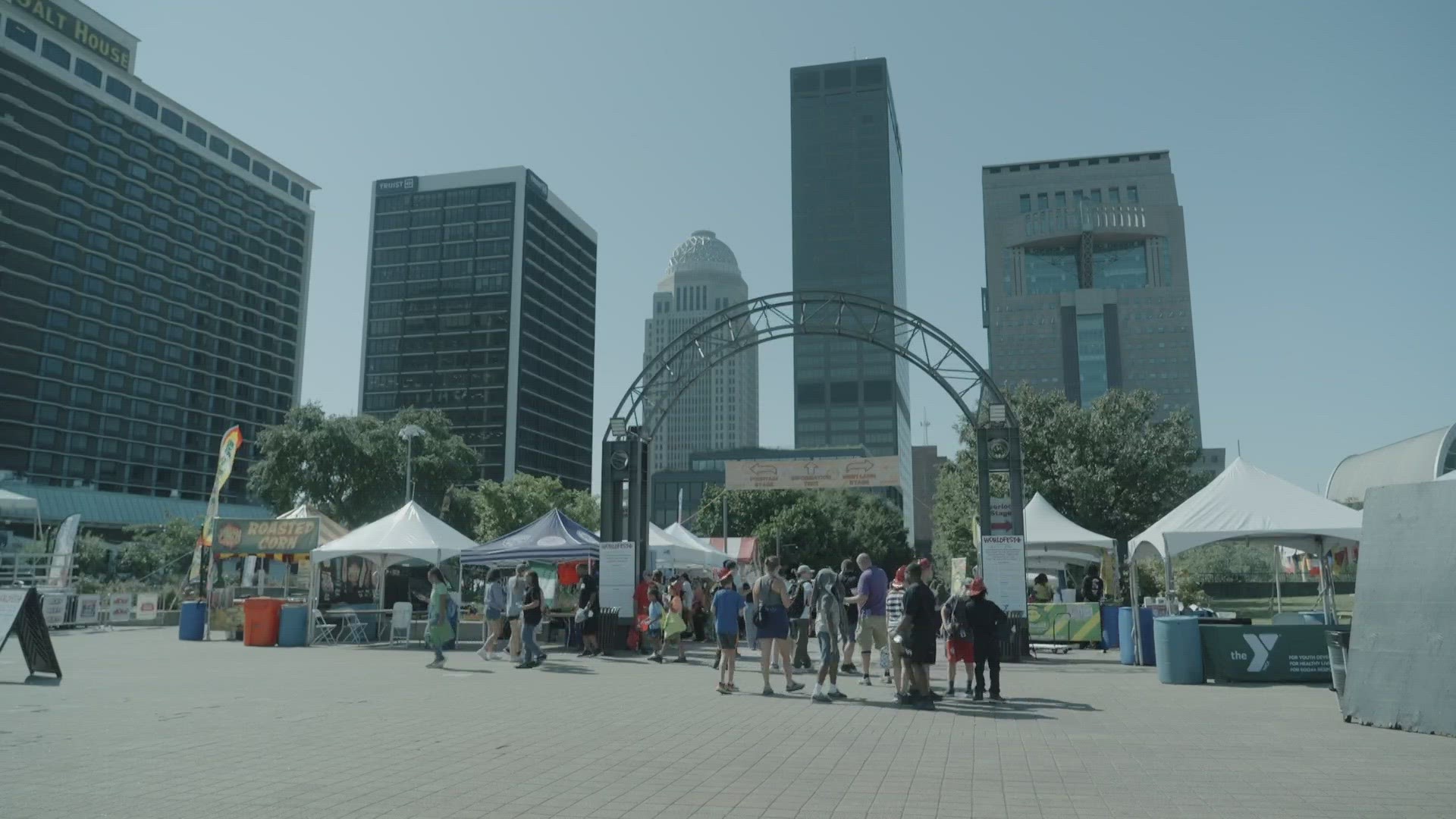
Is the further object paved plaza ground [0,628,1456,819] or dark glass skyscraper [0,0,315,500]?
dark glass skyscraper [0,0,315,500]

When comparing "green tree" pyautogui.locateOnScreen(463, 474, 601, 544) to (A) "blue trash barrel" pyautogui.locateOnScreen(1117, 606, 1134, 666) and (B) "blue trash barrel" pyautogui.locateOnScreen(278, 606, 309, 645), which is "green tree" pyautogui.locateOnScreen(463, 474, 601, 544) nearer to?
(B) "blue trash barrel" pyautogui.locateOnScreen(278, 606, 309, 645)

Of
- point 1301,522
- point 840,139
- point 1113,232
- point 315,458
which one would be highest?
point 840,139

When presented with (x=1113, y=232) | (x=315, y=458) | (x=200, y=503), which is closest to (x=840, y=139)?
(x=1113, y=232)

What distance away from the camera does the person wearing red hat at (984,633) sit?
41.5 feet

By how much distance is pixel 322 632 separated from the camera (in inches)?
952

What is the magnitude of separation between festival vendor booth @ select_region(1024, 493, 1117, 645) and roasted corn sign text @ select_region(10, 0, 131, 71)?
90.6m

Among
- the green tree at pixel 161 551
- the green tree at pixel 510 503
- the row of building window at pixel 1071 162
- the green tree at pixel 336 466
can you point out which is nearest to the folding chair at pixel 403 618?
the green tree at pixel 336 466

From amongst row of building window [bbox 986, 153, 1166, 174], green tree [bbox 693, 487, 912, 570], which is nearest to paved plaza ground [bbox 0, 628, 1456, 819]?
green tree [bbox 693, 487, 912, 570]

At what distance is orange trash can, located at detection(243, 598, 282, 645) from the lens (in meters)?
22.7

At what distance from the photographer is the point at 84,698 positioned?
1228 centimetres

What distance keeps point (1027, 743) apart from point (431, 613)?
12.0 meters

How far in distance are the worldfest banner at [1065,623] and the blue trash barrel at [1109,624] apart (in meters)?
0.11

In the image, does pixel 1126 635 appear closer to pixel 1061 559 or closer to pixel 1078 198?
pixel 1061 559

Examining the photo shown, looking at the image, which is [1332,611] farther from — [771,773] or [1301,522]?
[771,773]
